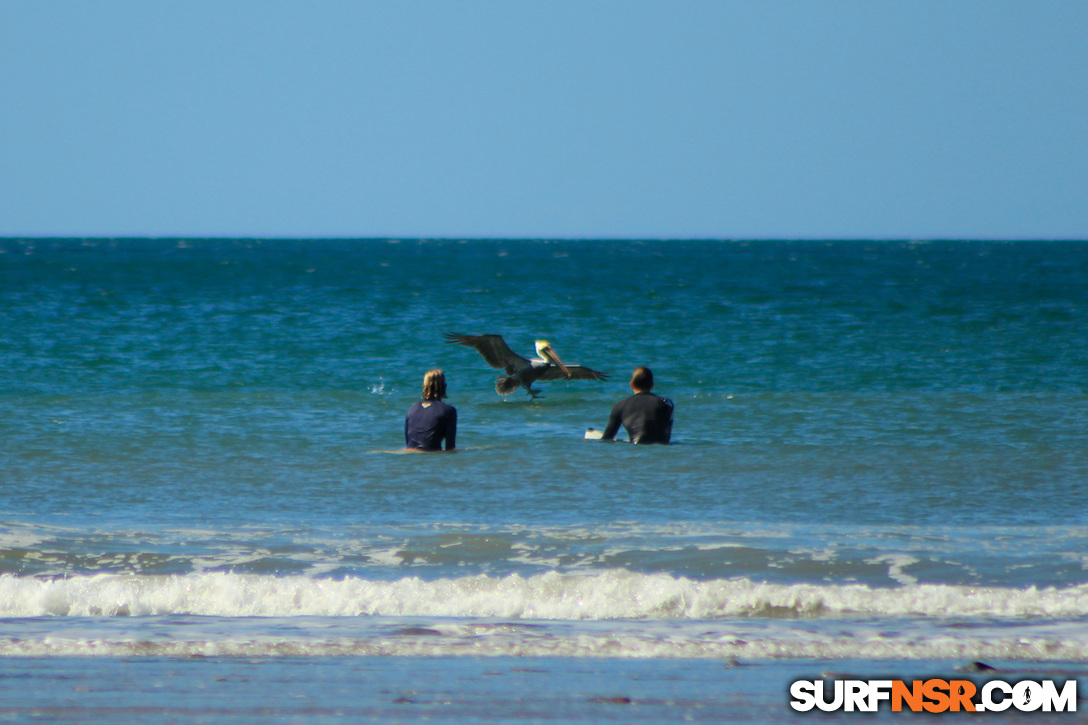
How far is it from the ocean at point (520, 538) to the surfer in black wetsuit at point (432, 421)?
0.62ft

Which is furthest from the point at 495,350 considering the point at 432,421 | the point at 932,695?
the point at 932,695

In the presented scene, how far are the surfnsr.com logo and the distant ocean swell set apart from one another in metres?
1.30

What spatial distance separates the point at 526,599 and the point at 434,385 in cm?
516

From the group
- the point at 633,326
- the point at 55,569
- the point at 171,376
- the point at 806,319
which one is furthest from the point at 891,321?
the point at 55,569

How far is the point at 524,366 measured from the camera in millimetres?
14391

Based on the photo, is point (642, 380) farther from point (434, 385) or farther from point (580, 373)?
point (580, 373)

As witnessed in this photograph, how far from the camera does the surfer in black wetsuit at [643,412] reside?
1149 centimetres

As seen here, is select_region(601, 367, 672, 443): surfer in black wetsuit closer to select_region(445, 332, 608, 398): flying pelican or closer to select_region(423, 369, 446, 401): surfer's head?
select_region(423, 369, 446, 401): surfer's head

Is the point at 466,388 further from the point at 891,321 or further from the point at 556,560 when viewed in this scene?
the point at 891,321

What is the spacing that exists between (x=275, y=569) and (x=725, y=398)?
38.2ft

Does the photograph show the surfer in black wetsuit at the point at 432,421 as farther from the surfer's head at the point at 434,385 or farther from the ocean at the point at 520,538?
the ocean at the point at 520,538

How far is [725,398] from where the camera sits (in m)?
17.5

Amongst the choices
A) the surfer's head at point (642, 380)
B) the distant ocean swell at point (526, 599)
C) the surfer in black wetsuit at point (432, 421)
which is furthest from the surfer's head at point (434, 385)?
the distant ocean swell at point (526, 599)

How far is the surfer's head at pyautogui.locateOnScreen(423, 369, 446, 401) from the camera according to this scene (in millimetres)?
10945
